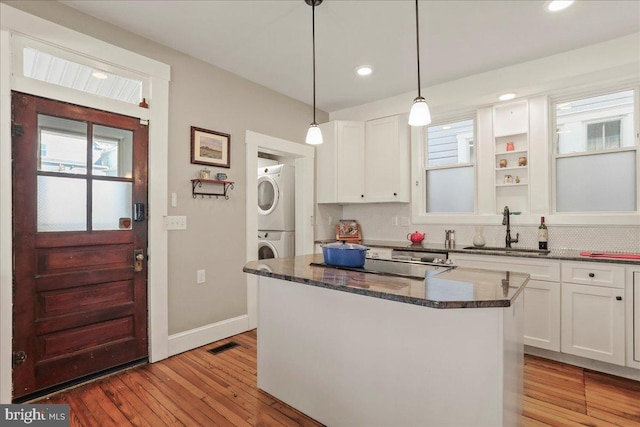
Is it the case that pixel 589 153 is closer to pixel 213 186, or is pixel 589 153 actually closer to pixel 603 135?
pixel 603 135

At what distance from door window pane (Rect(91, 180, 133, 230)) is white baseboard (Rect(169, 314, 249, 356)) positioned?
3.48 feet

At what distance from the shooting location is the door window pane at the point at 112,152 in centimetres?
236

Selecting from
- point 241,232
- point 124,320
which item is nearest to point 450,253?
point 241,232

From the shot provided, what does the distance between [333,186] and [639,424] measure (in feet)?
10.4

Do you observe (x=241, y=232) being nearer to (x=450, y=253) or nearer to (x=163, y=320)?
(x=163, y=320)

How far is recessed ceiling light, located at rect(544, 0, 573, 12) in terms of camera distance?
7.00 ft

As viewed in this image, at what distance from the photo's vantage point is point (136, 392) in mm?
2182

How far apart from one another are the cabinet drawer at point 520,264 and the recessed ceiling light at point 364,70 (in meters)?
1.98

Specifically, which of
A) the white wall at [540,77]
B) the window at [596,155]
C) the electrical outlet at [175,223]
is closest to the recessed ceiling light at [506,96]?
the white wall at [540,77]

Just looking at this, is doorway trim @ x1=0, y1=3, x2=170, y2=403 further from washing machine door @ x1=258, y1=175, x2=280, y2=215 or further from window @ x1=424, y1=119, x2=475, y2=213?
window @ x1=424, y1=119, x2=475, y2=213

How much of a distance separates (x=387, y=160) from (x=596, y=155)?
1.93 m

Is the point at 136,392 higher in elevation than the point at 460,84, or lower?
lower

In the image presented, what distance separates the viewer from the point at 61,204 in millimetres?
2197

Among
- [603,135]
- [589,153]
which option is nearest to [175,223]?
[589,153]
